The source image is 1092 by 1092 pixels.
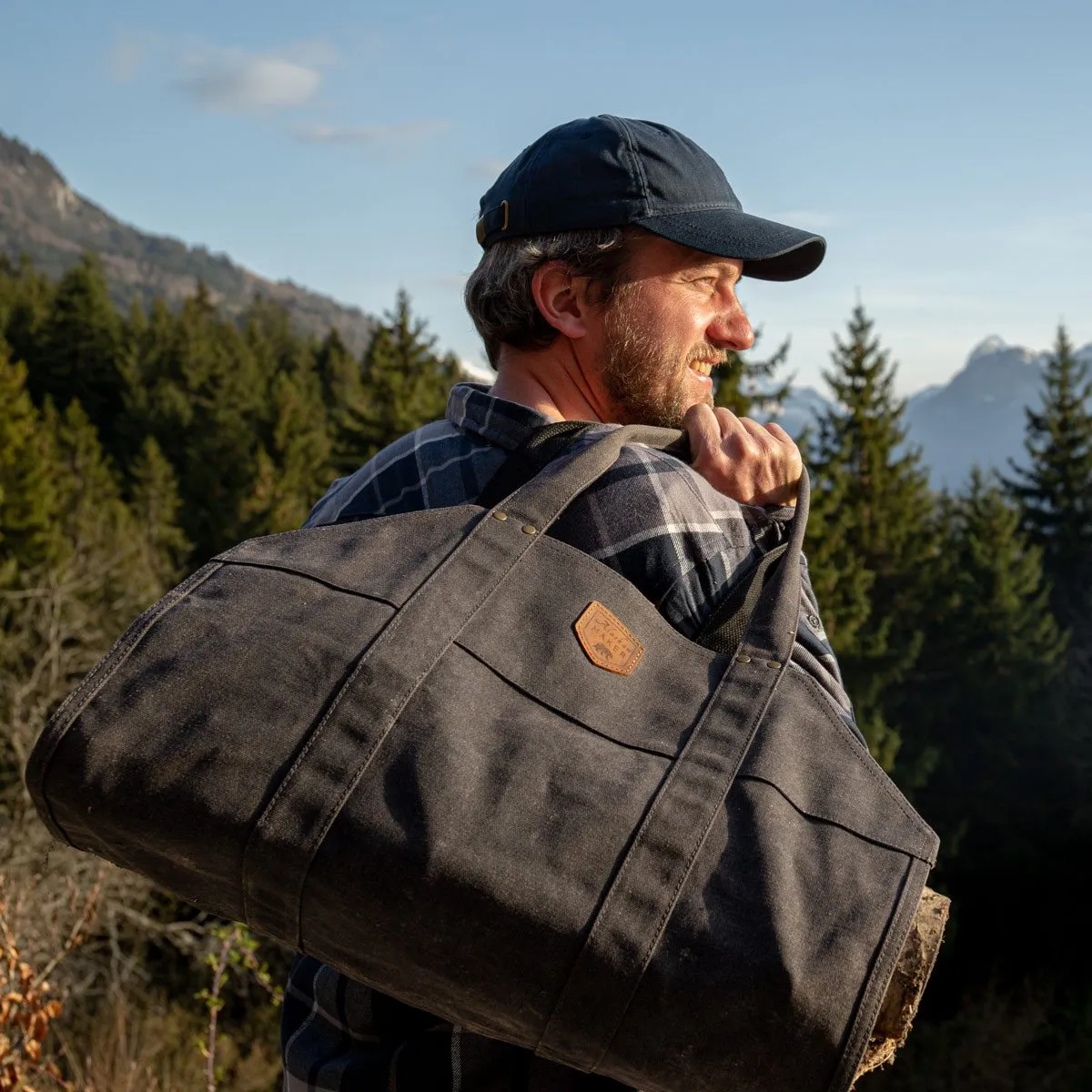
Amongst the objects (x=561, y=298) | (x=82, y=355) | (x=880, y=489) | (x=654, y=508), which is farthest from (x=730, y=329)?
(x=82, y=355)

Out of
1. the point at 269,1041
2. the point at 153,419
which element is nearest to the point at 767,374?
the point at 269,1041

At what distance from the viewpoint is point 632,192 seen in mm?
1879

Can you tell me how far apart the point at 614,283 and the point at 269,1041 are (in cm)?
2400

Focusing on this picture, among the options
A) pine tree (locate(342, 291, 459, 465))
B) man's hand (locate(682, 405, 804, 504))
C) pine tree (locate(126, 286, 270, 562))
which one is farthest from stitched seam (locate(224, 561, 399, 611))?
pine tree (locate(126, 286, 270, 562))

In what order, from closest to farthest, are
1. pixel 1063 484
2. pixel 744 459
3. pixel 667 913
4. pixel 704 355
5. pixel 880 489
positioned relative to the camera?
pixel 667 913, pixel 744 459, pixel 704 355, pixel 880 489, pixel 1063 484

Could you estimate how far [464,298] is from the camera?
2234 millimetres

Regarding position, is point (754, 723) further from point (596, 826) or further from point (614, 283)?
point (614, 283)

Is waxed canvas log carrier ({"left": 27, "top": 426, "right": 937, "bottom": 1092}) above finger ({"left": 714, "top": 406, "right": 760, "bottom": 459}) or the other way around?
the other way around

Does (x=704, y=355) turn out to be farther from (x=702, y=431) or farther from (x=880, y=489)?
(x=880, y=489)

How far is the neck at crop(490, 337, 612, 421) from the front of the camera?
201 cm

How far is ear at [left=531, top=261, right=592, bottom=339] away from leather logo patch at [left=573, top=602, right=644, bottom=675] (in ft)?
2.29

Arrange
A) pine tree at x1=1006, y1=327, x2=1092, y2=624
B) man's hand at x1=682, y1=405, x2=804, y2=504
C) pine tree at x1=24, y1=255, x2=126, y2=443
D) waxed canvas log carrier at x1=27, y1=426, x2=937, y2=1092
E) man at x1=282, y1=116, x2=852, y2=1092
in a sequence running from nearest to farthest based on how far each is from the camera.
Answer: waxed canvas log carrier at x1=27, y1=426, x2=937, y2=1092 → man at x1=282, y1=116, x2=852, y2=1092 → man's hand at x1=682, y1=405, x2=804, y2=504 → pine tree at x1=1006, y1=327, x2=1092, y2=624 → pine tree at x1=24, y1=255, x2=126, y2=443

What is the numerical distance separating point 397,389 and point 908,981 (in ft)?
89.3

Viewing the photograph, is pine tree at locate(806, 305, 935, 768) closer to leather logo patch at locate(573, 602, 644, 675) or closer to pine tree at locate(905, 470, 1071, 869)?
pine tree at locate(905, 470, 1071, 869)
